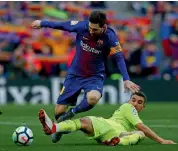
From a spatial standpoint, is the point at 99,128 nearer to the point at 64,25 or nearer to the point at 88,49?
the point at 88,49

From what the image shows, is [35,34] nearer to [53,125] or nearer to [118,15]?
[118,15]

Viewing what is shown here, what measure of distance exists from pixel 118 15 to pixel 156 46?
1.82 metres

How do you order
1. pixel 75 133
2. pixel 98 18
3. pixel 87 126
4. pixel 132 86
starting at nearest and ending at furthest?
pixel 132 86 → pixel 87 126 → pixel 98 18 → pixel 75 133

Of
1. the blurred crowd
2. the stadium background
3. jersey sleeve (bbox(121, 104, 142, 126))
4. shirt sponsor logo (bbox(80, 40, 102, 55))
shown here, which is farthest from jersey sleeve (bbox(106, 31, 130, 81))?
the blurred crowd

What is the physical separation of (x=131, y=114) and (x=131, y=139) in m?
0.41

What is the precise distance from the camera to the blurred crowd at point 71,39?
2402cm

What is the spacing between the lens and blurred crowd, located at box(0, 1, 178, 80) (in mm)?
24016

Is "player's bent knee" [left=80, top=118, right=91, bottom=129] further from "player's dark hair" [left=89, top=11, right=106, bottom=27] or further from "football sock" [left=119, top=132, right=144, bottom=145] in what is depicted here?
"player's dark hair" [left=89, top=11, right=106, bottom=27]

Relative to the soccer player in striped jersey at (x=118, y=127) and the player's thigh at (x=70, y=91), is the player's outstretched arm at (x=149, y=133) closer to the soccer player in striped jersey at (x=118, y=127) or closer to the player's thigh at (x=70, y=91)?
the soccer player in striped jersey at (x=118, y=127)

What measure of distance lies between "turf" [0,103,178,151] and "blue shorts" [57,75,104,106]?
2.24 feet

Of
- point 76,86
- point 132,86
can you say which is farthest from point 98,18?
point 76,86

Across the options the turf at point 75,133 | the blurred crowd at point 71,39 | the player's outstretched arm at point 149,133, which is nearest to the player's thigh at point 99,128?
the turf at point 75,133

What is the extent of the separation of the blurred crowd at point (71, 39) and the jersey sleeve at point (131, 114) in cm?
1198

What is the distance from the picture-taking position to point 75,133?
45.9 feet
